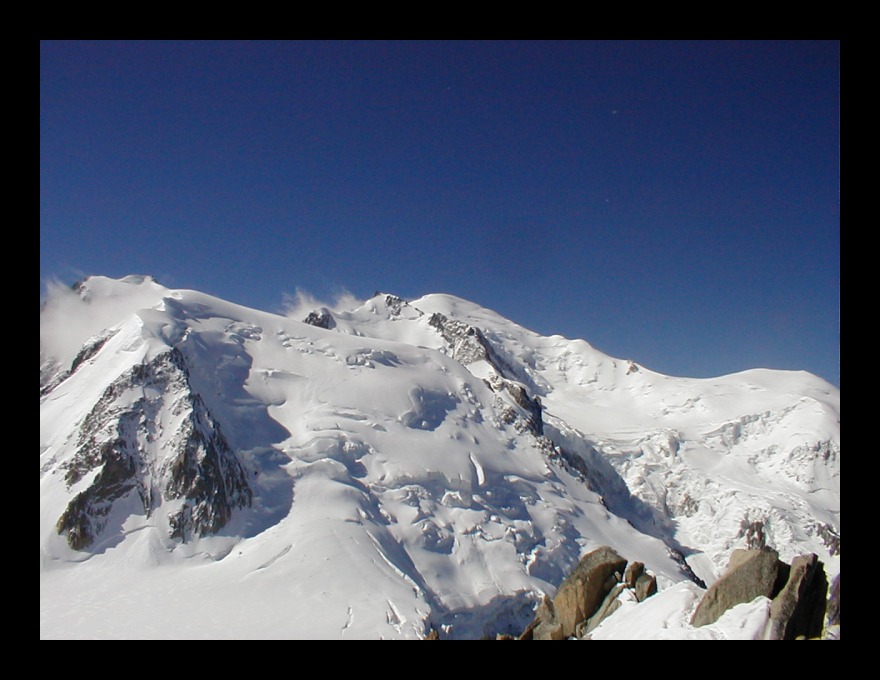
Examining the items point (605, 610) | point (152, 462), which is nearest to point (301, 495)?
point (152, 462)

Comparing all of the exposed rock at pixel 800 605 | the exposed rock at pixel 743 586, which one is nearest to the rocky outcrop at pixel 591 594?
the exposed rock at pixel 743 586

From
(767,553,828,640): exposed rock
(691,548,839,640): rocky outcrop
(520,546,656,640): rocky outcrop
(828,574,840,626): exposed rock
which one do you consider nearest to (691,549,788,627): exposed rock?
(691,548,839,640): rocky outcrop

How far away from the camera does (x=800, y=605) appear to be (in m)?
12.8

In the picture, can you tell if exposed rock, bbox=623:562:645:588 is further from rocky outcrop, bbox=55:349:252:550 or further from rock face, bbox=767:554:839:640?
rocky outcrop, bbox=55:349:252:550

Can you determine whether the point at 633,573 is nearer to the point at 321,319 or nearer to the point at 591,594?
the point at 591,594

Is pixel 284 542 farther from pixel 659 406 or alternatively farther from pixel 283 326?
pixel 659 406

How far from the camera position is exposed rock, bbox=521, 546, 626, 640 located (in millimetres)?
19531

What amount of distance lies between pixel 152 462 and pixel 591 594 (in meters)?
33.9

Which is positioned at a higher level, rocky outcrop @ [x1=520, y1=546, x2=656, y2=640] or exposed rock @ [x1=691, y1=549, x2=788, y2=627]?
exposed rock @ [x1=691, y1=549, x2=788, y2=627]

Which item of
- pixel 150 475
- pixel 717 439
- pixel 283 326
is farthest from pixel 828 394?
pixel 150 475

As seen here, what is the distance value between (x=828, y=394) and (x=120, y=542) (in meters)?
134
